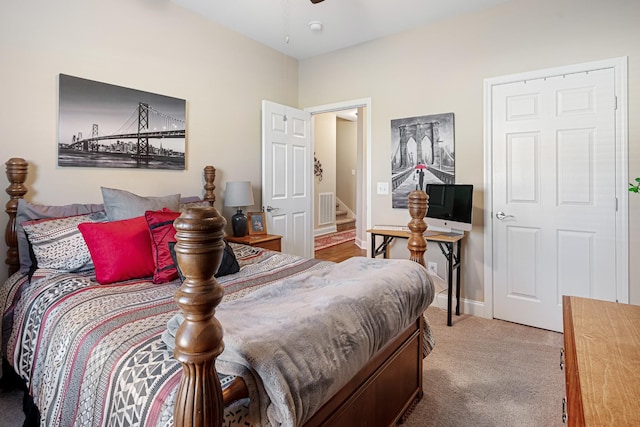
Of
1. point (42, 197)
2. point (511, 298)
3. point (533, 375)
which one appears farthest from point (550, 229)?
point (42, 197)

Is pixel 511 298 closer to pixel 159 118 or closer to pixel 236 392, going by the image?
pixel 236 392

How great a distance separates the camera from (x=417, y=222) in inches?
78.1

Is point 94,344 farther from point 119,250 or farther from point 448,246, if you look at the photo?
point 448,246

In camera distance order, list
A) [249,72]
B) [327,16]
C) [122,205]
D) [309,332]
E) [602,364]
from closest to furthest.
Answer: [602,364] < [309,332] < [122,205] < [327,16] < [249,72]

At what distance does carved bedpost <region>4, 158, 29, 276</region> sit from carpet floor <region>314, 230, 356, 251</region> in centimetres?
429

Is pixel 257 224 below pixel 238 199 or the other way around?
below

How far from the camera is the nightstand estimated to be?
3269 mm

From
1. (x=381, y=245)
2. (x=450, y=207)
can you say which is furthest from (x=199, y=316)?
(x=381, y=245)

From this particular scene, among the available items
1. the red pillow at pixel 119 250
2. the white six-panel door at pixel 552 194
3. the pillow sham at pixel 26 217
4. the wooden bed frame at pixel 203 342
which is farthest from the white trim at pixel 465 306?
the pillow sham at pixel 26 217

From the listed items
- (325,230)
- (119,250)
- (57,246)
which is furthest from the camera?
(325,230)

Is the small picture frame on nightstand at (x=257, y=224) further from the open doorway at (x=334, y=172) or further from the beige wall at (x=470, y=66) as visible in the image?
the open doorway at (x=334, y=172)

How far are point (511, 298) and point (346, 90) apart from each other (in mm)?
2742

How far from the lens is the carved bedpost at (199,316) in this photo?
27.7 inches

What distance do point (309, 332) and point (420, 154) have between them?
2.91 m
